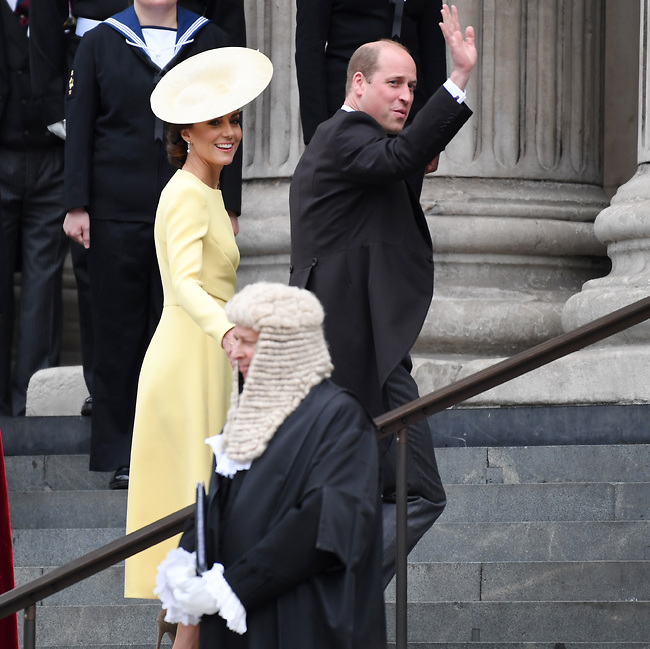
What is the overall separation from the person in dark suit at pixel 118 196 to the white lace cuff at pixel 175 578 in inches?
112

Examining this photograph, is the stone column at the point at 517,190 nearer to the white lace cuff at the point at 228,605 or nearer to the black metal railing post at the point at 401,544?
the black metal railing post at the point at 401,544

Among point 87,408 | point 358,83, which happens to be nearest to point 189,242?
point 358,83

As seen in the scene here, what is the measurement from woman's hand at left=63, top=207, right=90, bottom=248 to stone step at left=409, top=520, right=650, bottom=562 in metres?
1.86

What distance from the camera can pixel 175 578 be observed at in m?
3.26

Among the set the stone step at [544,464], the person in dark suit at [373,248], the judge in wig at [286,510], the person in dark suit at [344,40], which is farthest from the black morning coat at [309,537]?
the person in dark suit at [344,40]

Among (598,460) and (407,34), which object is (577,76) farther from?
(598,460)

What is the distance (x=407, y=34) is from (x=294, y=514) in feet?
11.9

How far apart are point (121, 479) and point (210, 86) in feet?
6.31

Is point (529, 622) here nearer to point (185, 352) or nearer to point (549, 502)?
point (549, 502)

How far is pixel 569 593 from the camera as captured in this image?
16.4 feet

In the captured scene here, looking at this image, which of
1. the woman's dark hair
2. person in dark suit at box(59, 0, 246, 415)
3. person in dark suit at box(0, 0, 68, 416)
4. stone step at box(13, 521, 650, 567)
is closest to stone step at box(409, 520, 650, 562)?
stone step at box(13, 521, 650, 567)

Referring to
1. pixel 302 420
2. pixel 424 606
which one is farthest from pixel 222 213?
pixel 302 420

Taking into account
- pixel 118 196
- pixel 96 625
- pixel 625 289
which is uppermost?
pixel 118 196

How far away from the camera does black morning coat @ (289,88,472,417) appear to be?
4586mm
